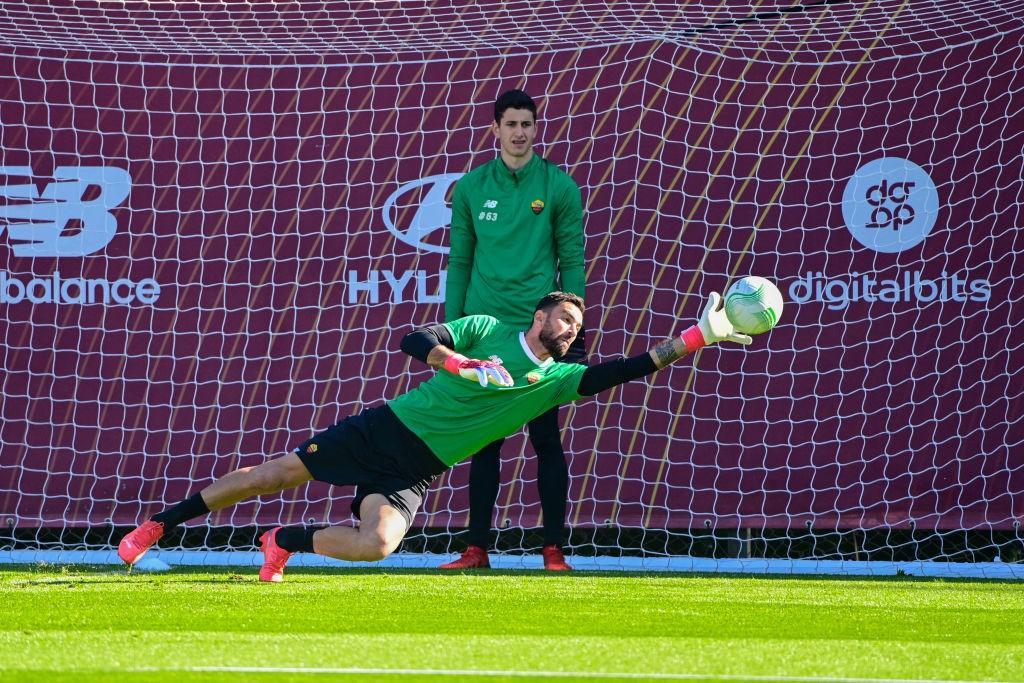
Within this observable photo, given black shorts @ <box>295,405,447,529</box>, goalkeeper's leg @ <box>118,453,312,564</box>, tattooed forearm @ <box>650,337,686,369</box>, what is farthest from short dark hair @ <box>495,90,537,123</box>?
goalkeeper's leg @ <box>118,453,312,564</box>

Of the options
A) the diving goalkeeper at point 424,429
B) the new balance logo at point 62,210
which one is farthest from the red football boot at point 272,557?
the new balance logo at point 62,210

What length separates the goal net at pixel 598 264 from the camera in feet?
25.5

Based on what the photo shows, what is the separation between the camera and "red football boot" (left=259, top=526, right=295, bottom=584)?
606 cm

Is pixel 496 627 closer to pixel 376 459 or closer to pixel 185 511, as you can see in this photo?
pixel 376 459

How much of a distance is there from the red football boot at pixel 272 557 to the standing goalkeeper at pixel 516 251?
104 centimetres

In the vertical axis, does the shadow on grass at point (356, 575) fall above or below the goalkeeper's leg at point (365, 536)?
below

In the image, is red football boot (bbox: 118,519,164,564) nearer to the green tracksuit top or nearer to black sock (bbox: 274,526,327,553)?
black sock (bbox: 274,526,327,553)

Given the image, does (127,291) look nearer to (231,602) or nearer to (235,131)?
(235,131)

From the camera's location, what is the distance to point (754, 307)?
5.26m

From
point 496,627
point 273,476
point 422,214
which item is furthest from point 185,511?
point 422,214

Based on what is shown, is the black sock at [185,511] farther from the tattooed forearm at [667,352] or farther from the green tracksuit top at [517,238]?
the tattooed forearm at [667,352]

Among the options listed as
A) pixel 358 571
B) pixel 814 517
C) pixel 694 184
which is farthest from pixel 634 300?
pixel 358 571

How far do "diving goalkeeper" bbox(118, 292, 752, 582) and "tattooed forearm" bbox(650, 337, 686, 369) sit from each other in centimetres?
4

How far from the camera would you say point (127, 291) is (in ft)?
26.0
